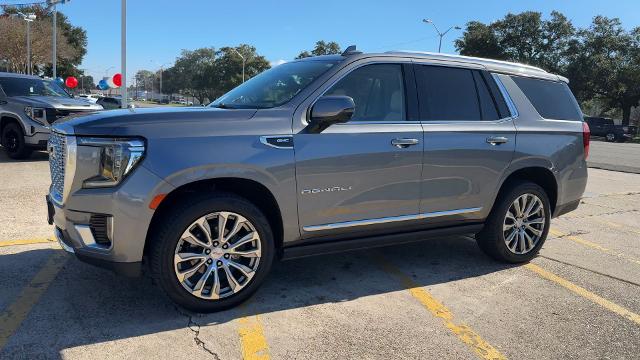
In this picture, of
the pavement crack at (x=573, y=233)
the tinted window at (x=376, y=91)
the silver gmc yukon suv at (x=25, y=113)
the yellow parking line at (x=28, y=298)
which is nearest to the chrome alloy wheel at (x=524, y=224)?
the pavement crack at (x=573, y=233)

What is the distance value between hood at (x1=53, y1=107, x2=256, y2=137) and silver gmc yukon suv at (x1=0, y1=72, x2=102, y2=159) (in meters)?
7.49

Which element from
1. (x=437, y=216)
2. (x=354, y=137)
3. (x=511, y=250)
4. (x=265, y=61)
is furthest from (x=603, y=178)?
(x=265, y=61)

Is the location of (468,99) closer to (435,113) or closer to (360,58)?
(435,113)

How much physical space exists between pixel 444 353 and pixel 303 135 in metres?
1.73

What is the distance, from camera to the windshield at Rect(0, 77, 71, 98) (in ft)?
35.2

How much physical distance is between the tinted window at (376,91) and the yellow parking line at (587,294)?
6.77ft

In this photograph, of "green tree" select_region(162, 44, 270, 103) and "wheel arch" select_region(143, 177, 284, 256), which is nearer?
"wheel arch" select_region(143, 177, 284, 256)

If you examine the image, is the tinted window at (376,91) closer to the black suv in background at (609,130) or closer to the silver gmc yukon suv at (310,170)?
the silver gmc yukon suv at (310,170)

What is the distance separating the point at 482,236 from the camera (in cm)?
492

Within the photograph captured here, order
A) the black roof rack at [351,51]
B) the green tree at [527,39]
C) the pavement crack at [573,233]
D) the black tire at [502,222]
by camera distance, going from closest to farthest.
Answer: the black roof rack at [351,51] → the black tire at [502,222] → the pavement crack at [573,233] → the green tree at [527,39]

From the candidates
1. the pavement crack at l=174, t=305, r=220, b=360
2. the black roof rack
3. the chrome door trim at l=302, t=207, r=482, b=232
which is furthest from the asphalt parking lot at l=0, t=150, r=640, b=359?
the black roof rack

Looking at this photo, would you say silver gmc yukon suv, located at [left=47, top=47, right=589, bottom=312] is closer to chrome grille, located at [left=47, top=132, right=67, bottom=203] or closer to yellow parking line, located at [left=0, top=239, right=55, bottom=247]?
chrome grille, located at [left=47, top=132, right=67, bottom=203]

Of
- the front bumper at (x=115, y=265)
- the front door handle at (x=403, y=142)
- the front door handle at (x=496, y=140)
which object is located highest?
the front door handle at (x=496, y=140)

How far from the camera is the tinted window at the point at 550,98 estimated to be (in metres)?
5.00
